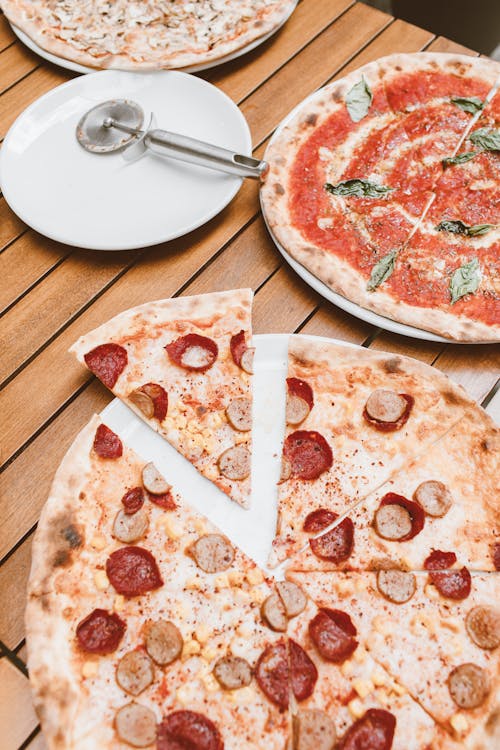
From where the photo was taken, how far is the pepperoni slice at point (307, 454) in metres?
2.41

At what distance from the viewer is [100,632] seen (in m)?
2.10

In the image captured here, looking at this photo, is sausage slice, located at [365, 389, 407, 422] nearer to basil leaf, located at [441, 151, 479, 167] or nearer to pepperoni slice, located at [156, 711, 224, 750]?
pepperoni slice, located at [156, 711, 224, 750]

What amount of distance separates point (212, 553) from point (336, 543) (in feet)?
1.45

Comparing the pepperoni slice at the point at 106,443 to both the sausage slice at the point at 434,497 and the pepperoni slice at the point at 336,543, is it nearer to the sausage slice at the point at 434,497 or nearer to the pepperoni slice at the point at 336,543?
the pepperoni slice at the point at 336,543

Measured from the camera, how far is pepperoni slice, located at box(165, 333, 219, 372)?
8.48 feet

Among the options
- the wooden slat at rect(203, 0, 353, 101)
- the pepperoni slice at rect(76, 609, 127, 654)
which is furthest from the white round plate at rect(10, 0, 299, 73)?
the pepperoni slice at rect(76, 609, 127, 654)

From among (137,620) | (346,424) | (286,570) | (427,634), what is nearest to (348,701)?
(427,634)

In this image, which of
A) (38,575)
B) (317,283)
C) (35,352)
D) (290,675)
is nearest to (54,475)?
(38,575)

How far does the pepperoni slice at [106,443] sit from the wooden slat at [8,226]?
3.84ft

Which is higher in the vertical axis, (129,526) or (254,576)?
(129,526)

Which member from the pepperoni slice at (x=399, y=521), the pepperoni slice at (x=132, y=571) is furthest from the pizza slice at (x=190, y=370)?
the pepperoni slice at (x=399, y=521)

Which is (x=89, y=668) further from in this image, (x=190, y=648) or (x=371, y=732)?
(x=371, y=732)

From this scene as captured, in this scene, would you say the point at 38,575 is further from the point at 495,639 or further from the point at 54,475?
the point at 495,639

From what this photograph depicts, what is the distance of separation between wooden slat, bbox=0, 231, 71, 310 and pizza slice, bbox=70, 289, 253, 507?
1.77ft
